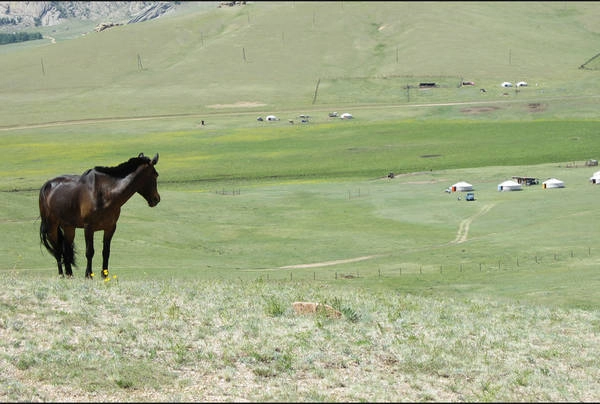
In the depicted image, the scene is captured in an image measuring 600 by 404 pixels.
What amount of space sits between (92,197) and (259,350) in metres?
9.06

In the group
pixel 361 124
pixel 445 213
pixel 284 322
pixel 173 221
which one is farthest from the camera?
pixel 361 124

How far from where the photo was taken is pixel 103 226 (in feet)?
84.8

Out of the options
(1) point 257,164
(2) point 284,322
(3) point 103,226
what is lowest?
(1) point 257,164

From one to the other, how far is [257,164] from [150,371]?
127 m

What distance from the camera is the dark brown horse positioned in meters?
25.5

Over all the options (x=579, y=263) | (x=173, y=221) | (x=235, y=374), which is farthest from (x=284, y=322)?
(x=173, y=221)

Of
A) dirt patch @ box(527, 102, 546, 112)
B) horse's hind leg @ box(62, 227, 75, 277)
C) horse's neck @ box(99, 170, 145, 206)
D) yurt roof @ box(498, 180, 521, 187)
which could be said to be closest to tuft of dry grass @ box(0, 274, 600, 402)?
horse's hind leg @ box(62, 227, 75, 277)

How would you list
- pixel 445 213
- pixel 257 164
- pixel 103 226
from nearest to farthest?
pixel 103 226
pixel 445 213
pixel 257 164

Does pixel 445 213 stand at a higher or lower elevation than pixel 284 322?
lower

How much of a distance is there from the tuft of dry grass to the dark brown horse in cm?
174

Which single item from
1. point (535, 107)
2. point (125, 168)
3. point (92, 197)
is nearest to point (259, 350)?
point (92, 197)

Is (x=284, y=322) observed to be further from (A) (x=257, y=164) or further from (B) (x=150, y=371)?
(A) (x=257, y=164)

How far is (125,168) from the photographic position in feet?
84.9

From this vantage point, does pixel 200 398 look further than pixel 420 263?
No
